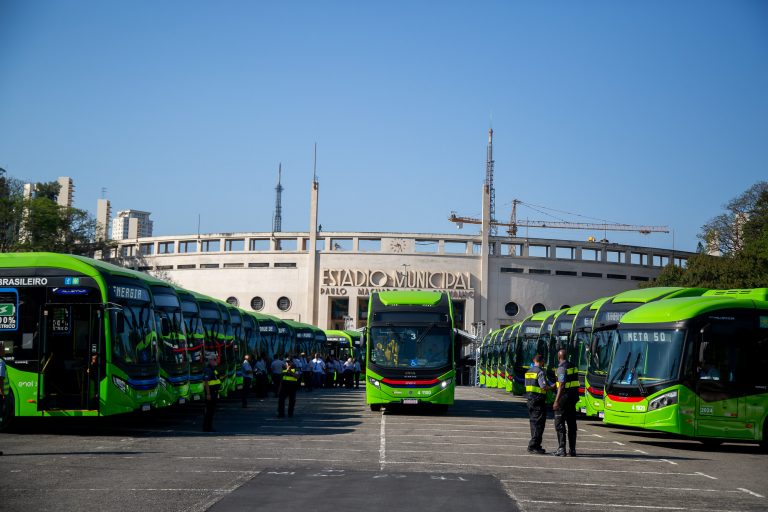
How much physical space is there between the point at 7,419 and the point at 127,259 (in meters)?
90.2

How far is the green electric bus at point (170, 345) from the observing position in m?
22.3

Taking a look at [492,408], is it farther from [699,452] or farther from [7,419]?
[7,419]

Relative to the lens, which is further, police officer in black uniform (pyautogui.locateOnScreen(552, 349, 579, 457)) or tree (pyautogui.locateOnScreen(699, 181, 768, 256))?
tree (pyautogui.locateOnScreen(699, 181, 768, 256))

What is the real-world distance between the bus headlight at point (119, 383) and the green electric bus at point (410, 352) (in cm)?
895

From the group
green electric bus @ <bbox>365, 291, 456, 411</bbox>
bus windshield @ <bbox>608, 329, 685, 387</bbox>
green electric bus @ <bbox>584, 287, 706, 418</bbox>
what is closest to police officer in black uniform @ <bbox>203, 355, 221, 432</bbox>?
green electric bus @ <bbox>365, 291, 456, 411</bbox>

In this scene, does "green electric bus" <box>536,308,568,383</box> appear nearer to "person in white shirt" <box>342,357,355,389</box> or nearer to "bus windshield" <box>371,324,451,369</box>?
"bus windshield" <box>371,324,451,369</box>

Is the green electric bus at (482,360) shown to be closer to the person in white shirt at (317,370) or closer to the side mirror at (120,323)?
the person in white shirt at (317,370)

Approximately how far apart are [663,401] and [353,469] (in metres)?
7.82

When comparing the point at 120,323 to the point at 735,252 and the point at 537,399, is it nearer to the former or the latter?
the point at 537,399

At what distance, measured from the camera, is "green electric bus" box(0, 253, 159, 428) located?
61.5 ft

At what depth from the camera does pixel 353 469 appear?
46.5 feet

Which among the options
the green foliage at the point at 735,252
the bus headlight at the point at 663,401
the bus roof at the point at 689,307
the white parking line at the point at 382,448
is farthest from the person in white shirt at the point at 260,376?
the green foliage at the point at 735,252

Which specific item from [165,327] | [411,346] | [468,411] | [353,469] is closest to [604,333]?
[411,346]

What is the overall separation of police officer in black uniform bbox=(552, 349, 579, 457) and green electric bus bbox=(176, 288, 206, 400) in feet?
37.0
